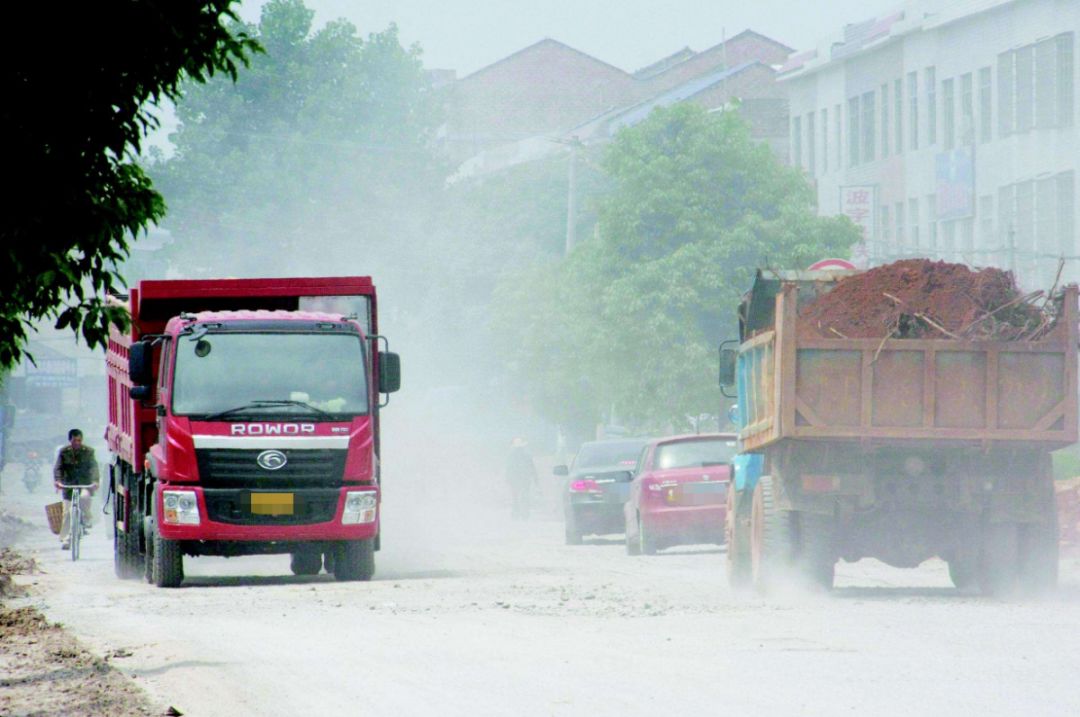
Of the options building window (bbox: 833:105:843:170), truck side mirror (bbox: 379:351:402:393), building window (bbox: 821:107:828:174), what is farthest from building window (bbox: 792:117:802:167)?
truck side mirror (bbox: 379:351:402:393)

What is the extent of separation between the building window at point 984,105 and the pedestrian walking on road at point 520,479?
1739 centimetres

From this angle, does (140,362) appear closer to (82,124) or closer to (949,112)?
(82,124)

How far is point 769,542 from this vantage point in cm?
1777

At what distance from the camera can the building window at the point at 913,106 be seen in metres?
63.9

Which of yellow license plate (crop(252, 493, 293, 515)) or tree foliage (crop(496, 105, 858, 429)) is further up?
tree foliage (crop(496, 105, 858, 429))

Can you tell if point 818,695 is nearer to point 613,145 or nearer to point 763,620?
point 763,620

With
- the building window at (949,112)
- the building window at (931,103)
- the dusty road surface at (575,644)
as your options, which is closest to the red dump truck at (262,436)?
the dusty road surface at (575,644)

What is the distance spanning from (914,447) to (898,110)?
4941 centimetres

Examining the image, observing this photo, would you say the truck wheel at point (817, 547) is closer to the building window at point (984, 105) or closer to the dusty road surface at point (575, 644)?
the dusty road surface at point (575, 644)

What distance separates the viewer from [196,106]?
9138 centimetres

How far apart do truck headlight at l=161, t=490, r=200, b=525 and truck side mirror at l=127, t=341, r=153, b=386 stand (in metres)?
1.10

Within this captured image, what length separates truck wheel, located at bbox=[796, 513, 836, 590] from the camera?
1756cm

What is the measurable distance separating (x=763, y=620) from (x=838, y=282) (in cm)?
382

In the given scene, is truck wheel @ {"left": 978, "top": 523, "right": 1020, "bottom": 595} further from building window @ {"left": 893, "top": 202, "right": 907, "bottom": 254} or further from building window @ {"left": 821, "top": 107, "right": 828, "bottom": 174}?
building window @ {"left": 821, "top": 107, "right": 828, "bottom": 174}
